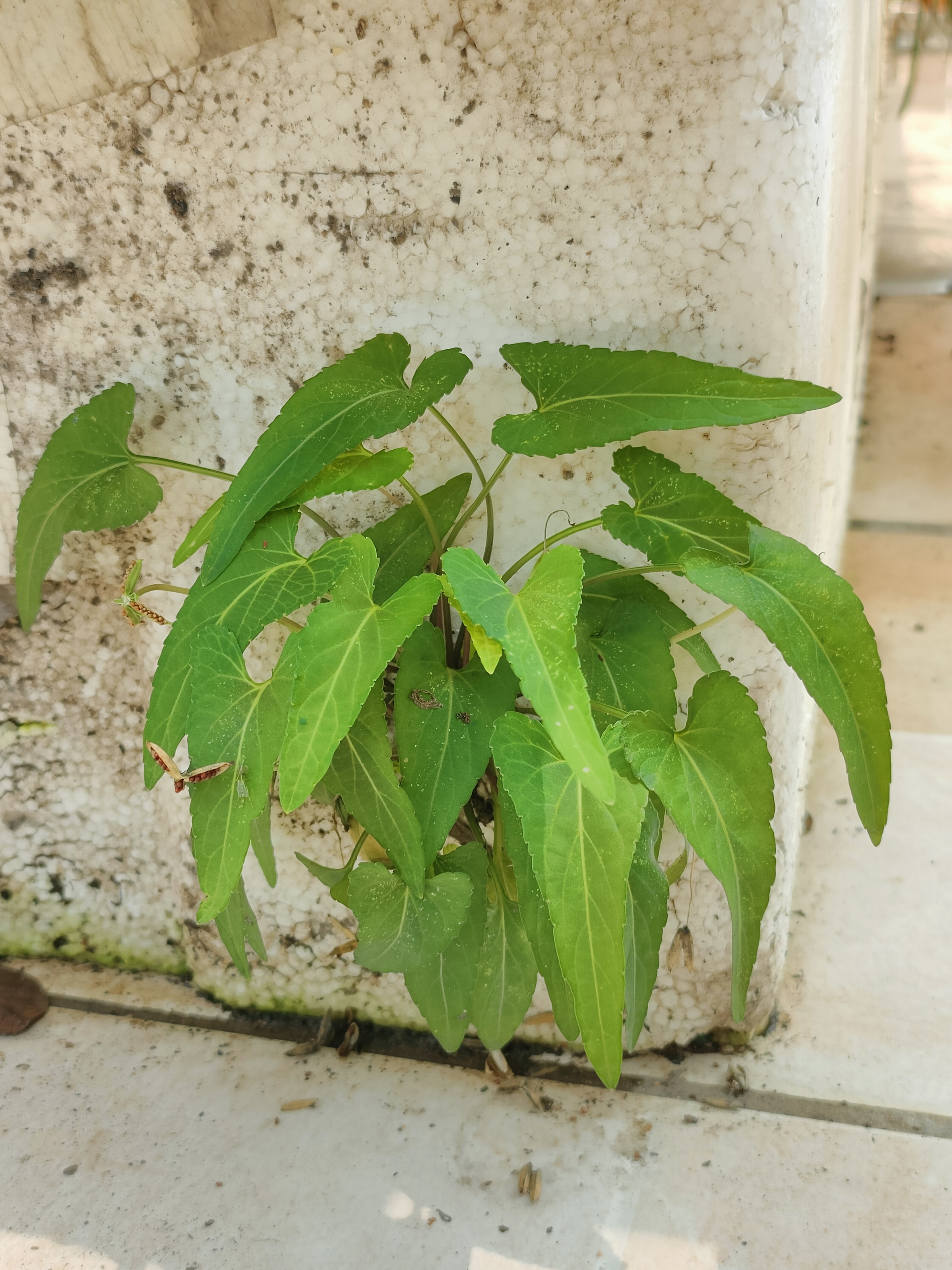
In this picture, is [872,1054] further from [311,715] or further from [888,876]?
[311,715]

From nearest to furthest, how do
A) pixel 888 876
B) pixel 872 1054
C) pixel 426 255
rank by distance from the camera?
pixel 426 255, pixel 872 1054, pixel 888 876

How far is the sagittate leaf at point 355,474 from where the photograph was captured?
811mm

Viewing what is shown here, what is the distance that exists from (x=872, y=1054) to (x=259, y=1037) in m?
0.76

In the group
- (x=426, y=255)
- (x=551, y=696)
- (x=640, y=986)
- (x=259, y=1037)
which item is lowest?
(x=259, y=1037)

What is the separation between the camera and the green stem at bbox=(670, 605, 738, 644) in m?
0.89

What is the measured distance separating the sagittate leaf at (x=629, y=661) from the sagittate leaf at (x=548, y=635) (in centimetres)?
15

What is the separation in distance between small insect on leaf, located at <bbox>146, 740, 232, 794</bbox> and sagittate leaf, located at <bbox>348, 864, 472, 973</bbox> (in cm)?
19

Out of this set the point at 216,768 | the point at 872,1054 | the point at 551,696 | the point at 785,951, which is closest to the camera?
the point at 551,696

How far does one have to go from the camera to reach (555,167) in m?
0.87

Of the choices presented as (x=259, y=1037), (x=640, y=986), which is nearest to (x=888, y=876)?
(x=640, y=986)

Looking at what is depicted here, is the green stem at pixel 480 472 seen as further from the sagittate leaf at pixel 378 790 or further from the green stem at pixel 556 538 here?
the sagittate leaf at pixel 378 790

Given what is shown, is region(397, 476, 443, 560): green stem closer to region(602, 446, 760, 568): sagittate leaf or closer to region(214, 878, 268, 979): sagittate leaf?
region(602, 446, 760, 568): sagittate leaf

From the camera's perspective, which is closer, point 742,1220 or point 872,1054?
point 742,1220

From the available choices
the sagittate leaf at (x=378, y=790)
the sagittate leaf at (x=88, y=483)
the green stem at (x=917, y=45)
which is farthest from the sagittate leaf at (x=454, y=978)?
the green stem at (x=917, y=45)
